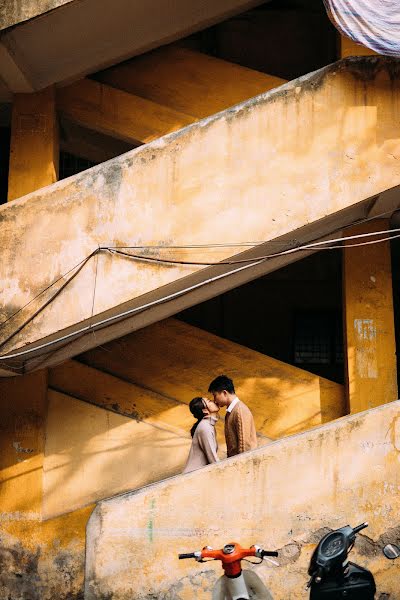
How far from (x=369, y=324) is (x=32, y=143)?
4.44 metres

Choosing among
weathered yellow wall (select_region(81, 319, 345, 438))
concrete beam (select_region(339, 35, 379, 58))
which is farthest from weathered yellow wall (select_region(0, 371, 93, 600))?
concrete beam (select_region(339, 35, 379, 58))

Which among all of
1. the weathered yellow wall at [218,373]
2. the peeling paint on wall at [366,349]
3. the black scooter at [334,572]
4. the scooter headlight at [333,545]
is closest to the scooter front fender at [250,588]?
the black scooter at [334,572]

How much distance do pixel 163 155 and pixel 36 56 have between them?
2.10 metres

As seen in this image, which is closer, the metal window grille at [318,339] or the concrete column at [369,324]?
the concrete column at [369,324]

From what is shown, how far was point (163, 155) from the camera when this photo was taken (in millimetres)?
8680

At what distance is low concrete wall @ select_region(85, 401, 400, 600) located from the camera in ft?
24.5

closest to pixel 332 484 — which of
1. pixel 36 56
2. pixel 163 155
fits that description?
pixel 163 155

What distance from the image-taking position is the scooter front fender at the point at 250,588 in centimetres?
625

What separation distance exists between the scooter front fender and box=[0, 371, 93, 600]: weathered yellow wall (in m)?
3.73

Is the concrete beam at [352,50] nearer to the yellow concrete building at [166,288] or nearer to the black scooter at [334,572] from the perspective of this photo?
the yellow concrete building at [166,288]

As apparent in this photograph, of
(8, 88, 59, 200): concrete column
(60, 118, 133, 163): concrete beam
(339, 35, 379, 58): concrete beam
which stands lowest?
(8, 88, 59, 200): concrete column

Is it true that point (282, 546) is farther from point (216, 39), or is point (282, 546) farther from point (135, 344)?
point (216, 39)

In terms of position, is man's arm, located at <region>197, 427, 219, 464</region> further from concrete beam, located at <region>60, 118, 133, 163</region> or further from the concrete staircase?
concrete beam, located at <region>60, 118, 133, 163</region>

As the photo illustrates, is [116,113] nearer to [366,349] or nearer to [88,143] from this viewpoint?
[88,143]
